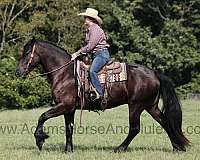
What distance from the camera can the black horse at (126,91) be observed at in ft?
35.1

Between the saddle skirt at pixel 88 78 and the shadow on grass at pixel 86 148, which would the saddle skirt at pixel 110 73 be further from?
the shadow on grass at pixel 86 148

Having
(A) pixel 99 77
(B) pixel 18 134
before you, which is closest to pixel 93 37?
(A) pixel 99 77

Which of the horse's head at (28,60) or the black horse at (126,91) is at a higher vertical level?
the horse's head at (28,60)

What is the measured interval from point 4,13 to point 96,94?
1099 inches

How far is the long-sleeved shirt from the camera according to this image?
34.4ft

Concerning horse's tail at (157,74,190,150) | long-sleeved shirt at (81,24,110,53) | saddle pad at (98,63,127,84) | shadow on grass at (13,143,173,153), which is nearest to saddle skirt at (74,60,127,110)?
saddle pad at (98,63,127,84)

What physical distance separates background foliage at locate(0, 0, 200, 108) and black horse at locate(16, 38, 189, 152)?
24.1 m

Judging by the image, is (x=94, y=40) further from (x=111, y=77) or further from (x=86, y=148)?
(x=86, y=148)

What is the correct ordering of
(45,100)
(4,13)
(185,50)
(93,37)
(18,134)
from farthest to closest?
(185,50) < (4,13) < (45,100) < (18,134) < (93,37)

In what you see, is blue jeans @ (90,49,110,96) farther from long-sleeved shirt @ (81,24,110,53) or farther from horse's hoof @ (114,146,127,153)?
horse's hoof @ (114,146,127,153)

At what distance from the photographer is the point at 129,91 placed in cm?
1084

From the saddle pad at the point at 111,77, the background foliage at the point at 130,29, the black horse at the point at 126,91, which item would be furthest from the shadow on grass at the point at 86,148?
the background foliage at the point at 130,29

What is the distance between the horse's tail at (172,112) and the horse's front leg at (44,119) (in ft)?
6.96

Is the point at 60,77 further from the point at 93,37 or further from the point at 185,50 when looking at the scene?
the point at 185,50
